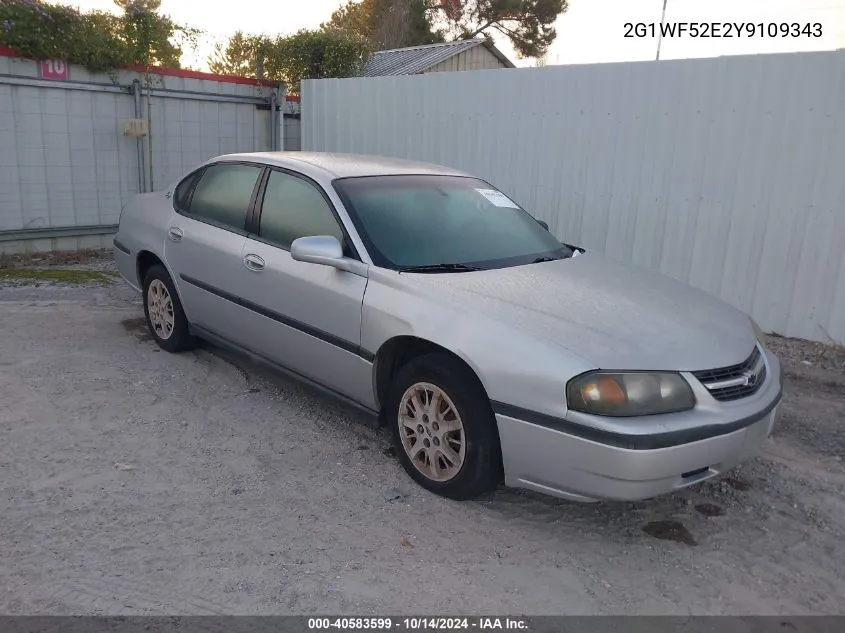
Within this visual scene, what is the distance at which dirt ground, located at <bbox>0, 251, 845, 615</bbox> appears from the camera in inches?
110

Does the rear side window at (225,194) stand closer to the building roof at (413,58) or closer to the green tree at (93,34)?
the green tree at (93,34)

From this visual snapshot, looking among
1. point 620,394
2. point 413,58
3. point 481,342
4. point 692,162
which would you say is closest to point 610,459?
point 620,394

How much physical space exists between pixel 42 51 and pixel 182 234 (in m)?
4.86

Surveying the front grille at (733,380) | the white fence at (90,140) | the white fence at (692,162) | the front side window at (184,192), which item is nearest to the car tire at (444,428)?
the front grille at (733,380)

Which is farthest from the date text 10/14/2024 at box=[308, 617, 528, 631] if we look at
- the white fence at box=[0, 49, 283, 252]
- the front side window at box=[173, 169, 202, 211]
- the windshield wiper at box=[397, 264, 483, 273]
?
the white fence at box=[0, 49, 283, 252]

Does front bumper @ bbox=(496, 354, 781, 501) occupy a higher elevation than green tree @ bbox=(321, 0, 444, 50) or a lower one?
lower

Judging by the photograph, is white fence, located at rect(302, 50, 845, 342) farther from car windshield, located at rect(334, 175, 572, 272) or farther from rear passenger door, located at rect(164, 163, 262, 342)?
rear passenger door, located at rect(164, 163, 262, 342)

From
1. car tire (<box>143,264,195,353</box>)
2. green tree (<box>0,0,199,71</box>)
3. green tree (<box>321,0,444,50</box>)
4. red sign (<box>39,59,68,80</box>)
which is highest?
green tree (<box>321,0,444,50</box>)

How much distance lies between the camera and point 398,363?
3727 millimetres

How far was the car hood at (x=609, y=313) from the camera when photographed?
3057 millimetres

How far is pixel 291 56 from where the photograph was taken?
11719mm

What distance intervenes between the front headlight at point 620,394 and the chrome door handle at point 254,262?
7.19ft

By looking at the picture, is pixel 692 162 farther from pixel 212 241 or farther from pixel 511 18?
pixel 511 18

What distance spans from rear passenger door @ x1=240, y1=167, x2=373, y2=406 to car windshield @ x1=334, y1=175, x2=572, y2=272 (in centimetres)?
17
